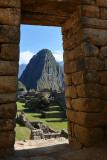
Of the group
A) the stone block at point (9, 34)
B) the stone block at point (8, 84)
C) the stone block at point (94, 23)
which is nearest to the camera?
the stone block at point (8, 84)

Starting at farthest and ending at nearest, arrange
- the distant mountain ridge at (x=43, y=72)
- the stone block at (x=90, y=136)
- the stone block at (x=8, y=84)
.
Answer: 1. the distant mountain ridge at (x=43, y=72)
2. the stone block at (x=90, y=136)
3. the stone block at (x=8, y=84)

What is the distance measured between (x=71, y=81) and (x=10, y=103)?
187cm

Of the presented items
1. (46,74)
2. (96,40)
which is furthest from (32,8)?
(46,74)

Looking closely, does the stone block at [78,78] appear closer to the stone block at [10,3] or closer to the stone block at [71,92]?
the stone block at [71,92]

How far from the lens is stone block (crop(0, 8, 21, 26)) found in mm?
3529

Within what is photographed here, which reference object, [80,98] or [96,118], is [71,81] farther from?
[96,118]

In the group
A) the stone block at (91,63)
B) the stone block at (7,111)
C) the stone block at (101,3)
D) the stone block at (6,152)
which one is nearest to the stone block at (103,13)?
the stone block at (101,3)

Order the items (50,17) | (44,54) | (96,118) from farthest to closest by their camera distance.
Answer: (44,54)
(50,17)
(96,118)

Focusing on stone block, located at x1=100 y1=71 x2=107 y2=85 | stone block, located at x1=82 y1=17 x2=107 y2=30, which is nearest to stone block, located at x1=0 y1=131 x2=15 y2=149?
stone block, located at x1=100 y1=71 x2=107 y2=85

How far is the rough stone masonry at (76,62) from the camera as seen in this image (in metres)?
3.40

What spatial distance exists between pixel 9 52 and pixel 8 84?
0.66 meters

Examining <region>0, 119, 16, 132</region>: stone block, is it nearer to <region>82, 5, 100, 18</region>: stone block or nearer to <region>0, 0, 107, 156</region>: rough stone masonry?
<region>0, 0, 107, 156</region>: rough stone masonry

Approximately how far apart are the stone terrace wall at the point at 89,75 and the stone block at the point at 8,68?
62.2 inches

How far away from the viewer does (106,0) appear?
4.33m
